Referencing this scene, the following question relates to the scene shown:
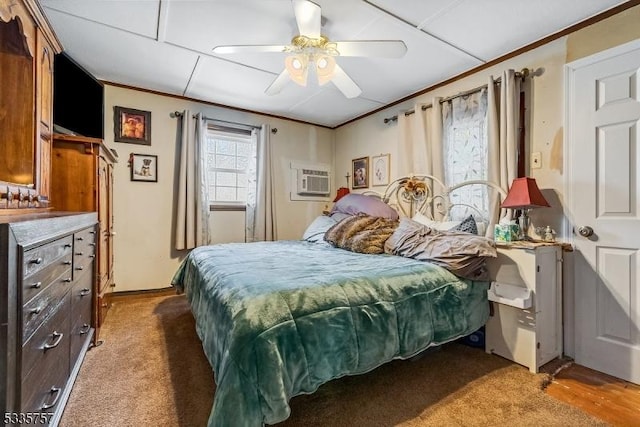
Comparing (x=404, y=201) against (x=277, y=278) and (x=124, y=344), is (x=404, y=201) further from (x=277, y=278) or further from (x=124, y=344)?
(x=124, y=344)

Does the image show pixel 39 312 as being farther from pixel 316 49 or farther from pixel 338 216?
pixel 338 216

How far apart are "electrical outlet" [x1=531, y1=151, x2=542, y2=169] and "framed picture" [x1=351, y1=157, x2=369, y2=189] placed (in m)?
2.06

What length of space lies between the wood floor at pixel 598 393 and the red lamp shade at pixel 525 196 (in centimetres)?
109

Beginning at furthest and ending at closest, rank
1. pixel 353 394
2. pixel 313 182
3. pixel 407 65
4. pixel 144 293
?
pixel 313 182
pixel 144 293
pixel 407 65
pixel 353 394

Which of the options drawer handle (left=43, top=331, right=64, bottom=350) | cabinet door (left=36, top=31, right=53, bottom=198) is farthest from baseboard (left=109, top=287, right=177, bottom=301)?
drawer handle (left=43, top=331, right=64, bottom=350)

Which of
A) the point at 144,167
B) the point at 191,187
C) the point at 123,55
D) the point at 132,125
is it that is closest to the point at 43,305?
the point at 123,55

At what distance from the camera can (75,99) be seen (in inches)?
98.2

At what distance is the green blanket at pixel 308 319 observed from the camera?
1118 millimetres

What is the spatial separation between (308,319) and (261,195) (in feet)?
9.49

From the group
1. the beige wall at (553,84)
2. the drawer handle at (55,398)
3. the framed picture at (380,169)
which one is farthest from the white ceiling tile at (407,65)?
the drawer handle at (55,398)

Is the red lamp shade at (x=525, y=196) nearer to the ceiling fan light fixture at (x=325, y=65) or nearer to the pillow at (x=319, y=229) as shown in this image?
the ceiling fan light fixture at (x=325, y=65)

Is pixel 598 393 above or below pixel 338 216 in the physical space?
below

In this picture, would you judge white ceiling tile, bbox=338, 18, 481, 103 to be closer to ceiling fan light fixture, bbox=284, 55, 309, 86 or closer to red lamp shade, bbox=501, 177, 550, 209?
ceiling fan light fixture, bbox=284, 55, 309, 86

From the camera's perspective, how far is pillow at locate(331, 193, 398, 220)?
127 inches
